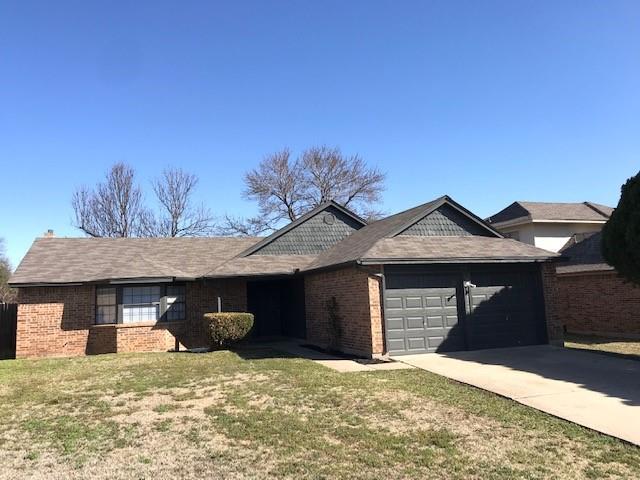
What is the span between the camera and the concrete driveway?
6.95 m

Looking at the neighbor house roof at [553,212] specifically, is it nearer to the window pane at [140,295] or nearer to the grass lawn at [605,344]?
the grass lawn at [605,344]

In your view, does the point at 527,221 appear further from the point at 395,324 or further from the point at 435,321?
the point at 395,324


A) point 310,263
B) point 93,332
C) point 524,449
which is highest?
point 310,263

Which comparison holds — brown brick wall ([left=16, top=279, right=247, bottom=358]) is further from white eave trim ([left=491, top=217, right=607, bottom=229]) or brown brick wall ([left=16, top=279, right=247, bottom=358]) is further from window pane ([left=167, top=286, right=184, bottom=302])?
white eave trim ([left=491, top=217, right=607, bottom=229])

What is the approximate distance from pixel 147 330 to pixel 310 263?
20.3 feet

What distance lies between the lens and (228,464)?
213 inches

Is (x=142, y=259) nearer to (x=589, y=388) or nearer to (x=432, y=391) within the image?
(x=432, y=391)

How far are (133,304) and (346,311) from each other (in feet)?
25.5

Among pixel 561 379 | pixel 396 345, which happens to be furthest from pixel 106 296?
pixel 561 379

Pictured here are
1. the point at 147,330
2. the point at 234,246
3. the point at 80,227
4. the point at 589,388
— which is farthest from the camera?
the point at 80,227

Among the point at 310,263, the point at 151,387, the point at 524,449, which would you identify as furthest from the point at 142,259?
the point at 524,449

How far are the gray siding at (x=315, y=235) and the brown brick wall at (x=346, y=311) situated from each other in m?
2.30

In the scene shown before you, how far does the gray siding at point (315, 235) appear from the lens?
19609 millimetres

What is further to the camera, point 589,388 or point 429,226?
point 429,226
